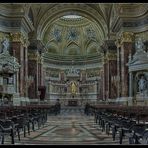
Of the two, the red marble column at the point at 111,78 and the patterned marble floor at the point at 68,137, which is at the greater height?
the red marble column at the point at 111,78

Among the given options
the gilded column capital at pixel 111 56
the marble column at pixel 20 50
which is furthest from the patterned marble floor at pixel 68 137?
the gilded column capital at pixel 111 56

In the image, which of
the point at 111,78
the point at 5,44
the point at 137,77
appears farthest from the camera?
the point at 111,78

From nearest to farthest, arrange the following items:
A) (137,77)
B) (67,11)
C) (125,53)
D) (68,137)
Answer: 1. (68,137)
2. (137,77)
3. (125,53)
4. (67,11)

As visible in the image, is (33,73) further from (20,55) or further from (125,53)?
(125,53)

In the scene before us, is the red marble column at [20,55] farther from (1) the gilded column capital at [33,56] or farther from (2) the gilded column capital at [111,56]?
(2) the gilded column capital at [111,56]

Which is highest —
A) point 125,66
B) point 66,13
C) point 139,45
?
point 66,13

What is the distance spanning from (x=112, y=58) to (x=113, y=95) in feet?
14.5

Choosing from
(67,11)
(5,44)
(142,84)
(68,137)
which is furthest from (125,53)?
(68,137)

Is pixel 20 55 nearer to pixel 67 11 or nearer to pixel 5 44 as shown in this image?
pixel 5 44

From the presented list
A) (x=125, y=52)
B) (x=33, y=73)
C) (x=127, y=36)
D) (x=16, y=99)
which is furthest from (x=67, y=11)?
(x=16, y=99)

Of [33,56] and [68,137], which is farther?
[33,56]

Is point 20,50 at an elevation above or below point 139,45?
below

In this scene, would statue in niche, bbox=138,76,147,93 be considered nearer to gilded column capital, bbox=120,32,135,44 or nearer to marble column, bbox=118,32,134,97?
marble column, bbox=118,32,134,97

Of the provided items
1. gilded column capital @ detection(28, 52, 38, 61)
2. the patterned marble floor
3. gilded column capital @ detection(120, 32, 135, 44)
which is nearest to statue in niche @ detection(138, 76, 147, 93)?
gilded column capital @ detection(120, 32, 135, 44)
